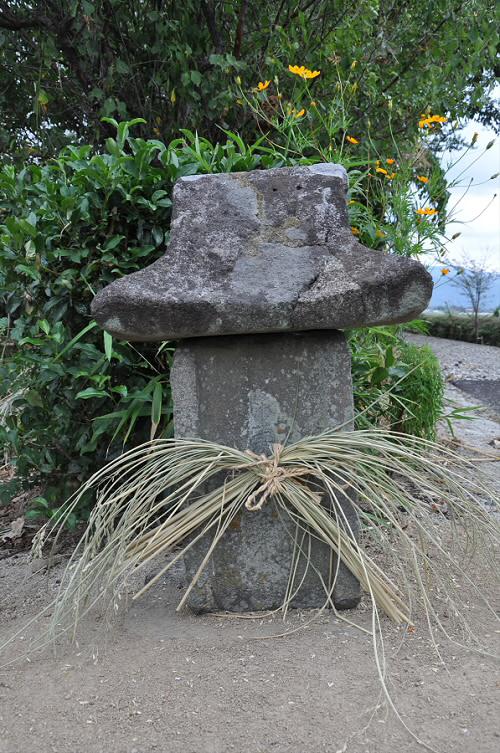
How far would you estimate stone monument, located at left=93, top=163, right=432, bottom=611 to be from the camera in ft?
6.17

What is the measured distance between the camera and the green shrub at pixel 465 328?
12391 mm

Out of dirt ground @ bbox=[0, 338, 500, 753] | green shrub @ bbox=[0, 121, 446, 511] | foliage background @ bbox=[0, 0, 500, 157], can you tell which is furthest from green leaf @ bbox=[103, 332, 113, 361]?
foliage background @ bbox=[0, 0, 500, 157]

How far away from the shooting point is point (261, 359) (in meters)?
1.94

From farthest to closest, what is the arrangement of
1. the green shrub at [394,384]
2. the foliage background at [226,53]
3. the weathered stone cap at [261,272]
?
the foliage background at [226,53] < the green shrub at [394,384] < the weathered stone cap at [261,272]

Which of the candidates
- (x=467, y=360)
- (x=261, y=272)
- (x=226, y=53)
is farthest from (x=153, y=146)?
(x=467, y=360)

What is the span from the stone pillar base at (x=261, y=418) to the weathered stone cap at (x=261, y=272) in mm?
123

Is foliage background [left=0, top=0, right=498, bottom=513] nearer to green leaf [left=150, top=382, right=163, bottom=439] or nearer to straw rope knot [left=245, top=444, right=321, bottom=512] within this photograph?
green leaf [left=150, top=382, right=163, bottom=439]

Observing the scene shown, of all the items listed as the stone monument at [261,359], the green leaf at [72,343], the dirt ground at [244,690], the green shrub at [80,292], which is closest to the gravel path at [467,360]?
the green shrub at [80,292]

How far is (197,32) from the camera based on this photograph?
14.4ft

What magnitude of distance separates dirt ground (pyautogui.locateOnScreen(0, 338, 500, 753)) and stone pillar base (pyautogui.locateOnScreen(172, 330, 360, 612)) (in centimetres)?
8

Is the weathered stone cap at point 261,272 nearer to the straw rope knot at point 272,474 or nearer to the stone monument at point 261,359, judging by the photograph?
the stone monument at point 261,359

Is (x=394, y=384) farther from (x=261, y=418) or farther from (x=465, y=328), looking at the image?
(x=465, y=328)

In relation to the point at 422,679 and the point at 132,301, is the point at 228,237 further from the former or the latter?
the point at 422,679

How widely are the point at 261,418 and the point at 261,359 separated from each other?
0.17 meters
